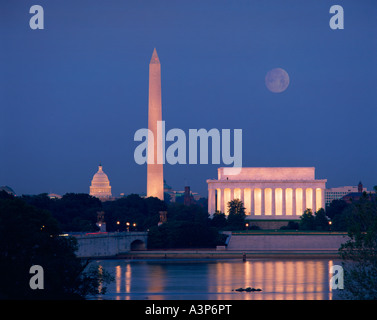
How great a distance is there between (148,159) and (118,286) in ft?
225

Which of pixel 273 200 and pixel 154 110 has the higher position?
pixel 154 110

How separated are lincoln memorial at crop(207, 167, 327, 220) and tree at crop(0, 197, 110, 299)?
101257 mm

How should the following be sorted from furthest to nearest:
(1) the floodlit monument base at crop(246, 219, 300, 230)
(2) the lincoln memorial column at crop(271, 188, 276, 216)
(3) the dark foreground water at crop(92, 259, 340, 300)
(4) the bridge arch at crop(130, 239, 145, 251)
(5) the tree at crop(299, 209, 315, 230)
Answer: (2) the lincoln memorial column at crop(271, 188, 276, 216) → (1) the floodlit monument base at crop(246, 219, 300, 230) → (5) the tree at crop(299, 209, 315, 230) → (4) the bridge arch at crop(130, 239, 145, 251) → (3) the dark foreground water at crop(92, 259, 340, 300)

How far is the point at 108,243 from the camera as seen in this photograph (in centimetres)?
8712

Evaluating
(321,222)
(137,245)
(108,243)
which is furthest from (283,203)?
(108,243)

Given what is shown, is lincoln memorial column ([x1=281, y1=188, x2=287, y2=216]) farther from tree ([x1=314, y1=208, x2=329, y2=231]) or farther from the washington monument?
the washington monument

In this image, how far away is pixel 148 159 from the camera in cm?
12688

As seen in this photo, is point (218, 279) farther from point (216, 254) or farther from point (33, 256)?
point (216, 254)

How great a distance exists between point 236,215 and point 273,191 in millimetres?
21609

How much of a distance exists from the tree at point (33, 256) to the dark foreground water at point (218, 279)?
868 centimetres

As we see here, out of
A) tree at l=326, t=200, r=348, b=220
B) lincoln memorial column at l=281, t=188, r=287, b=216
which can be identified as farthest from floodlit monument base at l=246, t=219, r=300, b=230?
lincoln memorial column at l=281, t=188, r=287, b=216

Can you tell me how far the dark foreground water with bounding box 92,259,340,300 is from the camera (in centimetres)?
5372

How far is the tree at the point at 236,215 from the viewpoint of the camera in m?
121
